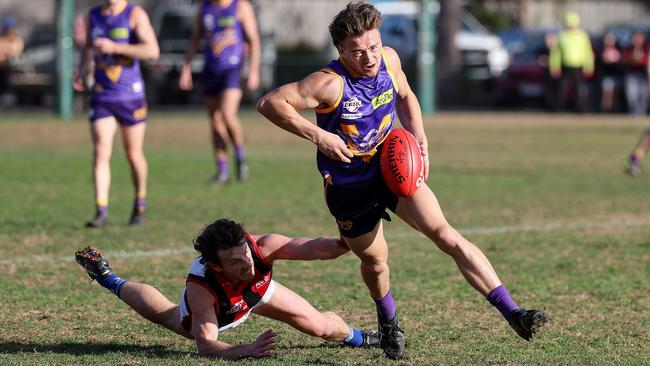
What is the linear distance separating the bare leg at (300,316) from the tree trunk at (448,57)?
1021 inches

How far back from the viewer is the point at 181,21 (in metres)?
32.1

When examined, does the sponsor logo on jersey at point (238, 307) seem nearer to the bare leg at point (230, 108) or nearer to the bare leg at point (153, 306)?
the bare leg at point (153, 306)

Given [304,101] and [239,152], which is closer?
[304,101]


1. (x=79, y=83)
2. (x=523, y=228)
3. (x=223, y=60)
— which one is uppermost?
(x=79, y=83)

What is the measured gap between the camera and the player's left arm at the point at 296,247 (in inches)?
236

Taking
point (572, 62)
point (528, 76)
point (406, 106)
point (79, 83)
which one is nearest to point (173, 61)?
point (528, 76)

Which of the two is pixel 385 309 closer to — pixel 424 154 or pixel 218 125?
pixel 424 154

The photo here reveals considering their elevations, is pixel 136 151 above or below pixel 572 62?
above

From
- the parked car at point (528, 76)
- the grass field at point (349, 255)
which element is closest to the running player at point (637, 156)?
the grass field at point (349, 255)

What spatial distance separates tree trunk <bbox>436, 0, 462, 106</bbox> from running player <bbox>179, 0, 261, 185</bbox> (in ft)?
60.3

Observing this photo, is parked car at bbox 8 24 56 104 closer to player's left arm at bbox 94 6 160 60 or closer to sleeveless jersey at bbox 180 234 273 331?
player's left arm at bbox 94 6 160 60

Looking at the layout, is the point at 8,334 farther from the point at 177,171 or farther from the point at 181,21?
the point at 181,21

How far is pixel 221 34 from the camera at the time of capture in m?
13.7

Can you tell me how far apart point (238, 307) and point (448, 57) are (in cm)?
2673
